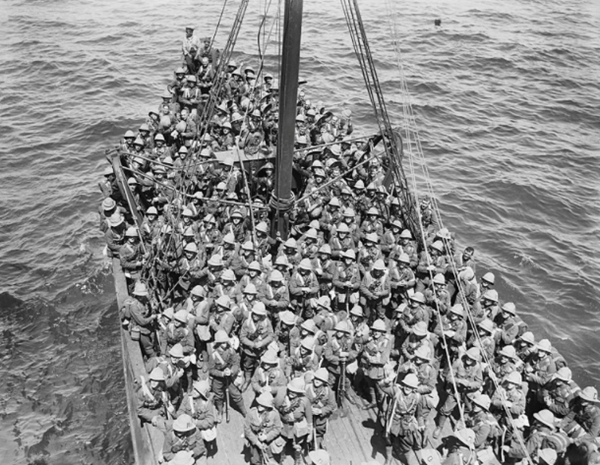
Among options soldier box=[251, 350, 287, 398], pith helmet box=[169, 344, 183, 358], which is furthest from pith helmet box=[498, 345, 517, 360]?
pith helmet box=[169, 344, 183, 358]

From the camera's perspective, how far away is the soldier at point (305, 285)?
36.5ft

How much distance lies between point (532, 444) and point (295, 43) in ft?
27.5

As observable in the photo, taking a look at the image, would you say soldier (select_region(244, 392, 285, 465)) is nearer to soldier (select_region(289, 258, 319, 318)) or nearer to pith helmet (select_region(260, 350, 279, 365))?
pith helmet (select_region(260, 350, 279, 365))

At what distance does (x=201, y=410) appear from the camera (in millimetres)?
8461

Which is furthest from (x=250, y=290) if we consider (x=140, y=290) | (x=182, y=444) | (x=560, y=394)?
(x=560, y=394)

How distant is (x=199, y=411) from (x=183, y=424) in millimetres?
660

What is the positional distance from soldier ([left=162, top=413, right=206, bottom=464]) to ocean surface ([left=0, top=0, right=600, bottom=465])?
18.4 ft

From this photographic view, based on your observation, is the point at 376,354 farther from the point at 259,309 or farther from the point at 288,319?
the point at 259,309

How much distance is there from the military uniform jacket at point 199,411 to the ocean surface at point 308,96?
18.2 feet

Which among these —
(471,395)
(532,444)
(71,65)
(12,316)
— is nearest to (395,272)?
(471,395)

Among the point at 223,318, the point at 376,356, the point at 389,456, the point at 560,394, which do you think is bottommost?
the point at 389,456

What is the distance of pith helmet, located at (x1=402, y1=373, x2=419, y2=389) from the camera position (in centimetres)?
829

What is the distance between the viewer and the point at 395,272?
11898 mm

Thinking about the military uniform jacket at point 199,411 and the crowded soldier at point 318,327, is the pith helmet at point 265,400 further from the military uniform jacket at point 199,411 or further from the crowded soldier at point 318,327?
the military uniform jacket at point 199,411
